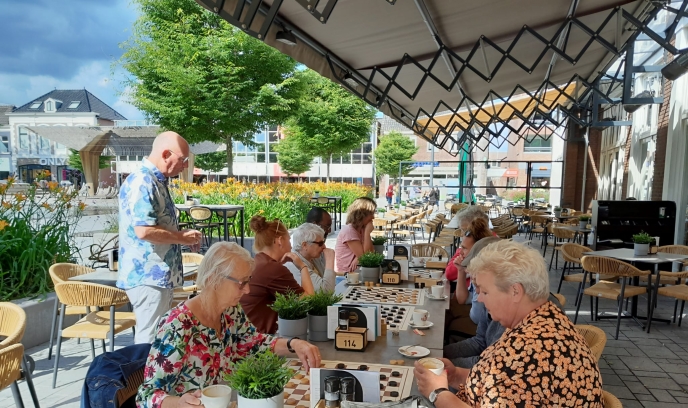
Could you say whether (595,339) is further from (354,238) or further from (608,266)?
(608,266)

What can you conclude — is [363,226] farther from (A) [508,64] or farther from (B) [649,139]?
(B) [649,139]

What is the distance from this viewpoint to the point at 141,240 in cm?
300

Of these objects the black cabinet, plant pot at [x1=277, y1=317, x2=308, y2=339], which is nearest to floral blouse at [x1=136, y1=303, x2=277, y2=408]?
plant pot at [x1=277, y1=317, x2=308, y2=339]

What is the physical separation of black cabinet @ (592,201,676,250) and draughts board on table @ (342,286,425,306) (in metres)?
5.91

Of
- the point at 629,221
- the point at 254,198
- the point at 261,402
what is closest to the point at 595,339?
the point at 261,402

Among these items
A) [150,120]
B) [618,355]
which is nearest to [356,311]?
[618,355]

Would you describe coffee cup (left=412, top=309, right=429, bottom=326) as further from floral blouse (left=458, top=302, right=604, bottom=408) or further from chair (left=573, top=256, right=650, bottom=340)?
chair (left=573, top=256, right=650, bottom=340)

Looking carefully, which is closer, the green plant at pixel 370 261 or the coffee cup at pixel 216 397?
the coffee cup at pixel 216 397

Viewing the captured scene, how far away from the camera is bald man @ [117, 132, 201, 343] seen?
296cm

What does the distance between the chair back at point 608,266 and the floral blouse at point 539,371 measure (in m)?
3.90

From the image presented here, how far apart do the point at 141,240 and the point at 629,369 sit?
4135 mm

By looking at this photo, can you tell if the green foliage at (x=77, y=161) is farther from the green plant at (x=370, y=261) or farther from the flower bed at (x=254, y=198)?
the green plant at (x=370, y=261)

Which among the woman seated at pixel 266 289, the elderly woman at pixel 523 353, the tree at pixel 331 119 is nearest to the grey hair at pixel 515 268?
the elderly woman at pixel 523 353

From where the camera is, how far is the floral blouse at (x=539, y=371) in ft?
4.60
